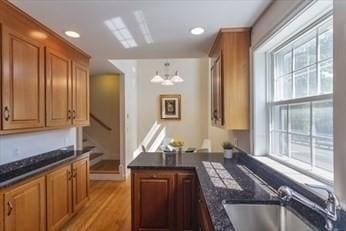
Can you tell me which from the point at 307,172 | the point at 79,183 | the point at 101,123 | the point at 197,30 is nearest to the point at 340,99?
the point at 307,172

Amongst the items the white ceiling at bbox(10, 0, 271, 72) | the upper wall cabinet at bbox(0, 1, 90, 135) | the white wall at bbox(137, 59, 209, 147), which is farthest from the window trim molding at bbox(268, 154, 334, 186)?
the white wall at bbox(137, 59, 209, 147)

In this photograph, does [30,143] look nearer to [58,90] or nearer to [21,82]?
[58,90]

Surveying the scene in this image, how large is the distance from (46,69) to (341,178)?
2939 mm

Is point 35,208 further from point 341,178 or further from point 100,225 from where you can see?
point 341,178

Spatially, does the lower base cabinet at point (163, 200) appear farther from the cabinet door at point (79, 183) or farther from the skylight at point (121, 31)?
the skylight at point (121, 31)

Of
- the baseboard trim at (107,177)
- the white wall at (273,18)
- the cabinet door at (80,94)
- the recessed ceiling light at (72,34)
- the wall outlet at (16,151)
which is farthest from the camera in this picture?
the baseboard trim at (107,177)

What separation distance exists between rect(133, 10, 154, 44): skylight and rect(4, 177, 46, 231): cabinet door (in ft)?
6.08

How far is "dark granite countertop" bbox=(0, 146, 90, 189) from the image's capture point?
93.9 inches

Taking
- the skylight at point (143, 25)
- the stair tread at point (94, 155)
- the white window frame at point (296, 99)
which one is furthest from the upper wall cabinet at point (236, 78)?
the stair tread at point (94, 155)

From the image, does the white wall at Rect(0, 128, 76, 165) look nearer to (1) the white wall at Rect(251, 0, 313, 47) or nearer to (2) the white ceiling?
(2) the white ceiling

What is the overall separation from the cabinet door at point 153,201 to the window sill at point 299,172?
41.6 inches

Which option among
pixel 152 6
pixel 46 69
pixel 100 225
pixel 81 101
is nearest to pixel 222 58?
pixel 152 6

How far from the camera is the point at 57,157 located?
364 centimetres

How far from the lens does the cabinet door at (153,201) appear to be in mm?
3029
